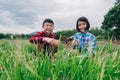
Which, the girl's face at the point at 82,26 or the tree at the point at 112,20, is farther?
the tree at the point at 112,20

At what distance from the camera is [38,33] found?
13.8 feet

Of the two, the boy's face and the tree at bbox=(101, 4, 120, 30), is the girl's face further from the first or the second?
the tree at bbox=(101, 4, 120, 30)

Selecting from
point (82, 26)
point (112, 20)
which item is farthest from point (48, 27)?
point (112, 20)

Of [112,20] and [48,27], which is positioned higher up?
[112,20]

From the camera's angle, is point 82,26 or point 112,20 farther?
point 112,20

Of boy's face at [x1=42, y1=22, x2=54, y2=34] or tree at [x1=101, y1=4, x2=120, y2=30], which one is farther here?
tree at [x1=101, y1=4, x2=120, y2=30]

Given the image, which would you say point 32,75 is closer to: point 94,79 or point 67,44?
point 94,79

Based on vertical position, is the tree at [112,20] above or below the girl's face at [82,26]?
above

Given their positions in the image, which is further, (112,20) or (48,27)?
(112,20)

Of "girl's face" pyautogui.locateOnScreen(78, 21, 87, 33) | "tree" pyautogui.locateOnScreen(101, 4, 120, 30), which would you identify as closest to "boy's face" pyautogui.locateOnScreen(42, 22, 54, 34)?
"girl's face" pyautogui.locateOnScreen(78, 21, 87, 33)

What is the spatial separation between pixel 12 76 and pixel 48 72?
0.93 feet

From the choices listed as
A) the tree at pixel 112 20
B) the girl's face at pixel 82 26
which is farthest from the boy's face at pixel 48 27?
the tree at pixel 112 20

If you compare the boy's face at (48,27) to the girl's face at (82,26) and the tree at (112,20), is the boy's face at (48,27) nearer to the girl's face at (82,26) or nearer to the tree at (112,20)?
the girl's face at (82,26)

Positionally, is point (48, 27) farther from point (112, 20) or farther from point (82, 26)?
point (112, 20)
